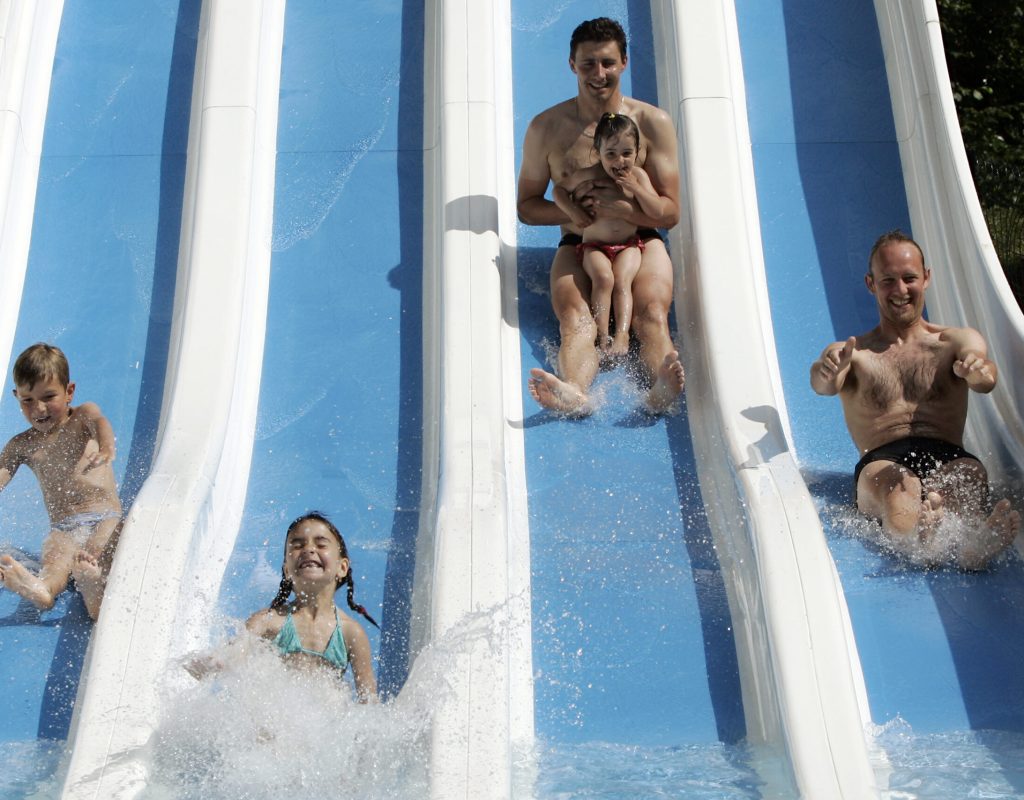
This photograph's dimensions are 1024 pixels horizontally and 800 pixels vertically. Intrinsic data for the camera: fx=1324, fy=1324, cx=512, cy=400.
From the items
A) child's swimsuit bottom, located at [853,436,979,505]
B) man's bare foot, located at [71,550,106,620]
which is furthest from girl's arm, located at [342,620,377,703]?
child's swimsuit bottom, located at [853,436,979,505]

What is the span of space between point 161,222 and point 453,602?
1908mm

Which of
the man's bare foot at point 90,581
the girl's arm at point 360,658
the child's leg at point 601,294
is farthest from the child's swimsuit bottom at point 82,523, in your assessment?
the child's leg at point 601,294

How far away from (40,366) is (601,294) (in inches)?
63.3

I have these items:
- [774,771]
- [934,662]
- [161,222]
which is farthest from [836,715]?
[161,222]

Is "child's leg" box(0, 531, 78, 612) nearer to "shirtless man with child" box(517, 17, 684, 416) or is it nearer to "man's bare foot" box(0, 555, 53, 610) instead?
"man's bare foot" box(0, 555, 53, 610)

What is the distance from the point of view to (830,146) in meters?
4.42

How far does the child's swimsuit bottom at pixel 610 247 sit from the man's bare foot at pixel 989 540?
4.43ft

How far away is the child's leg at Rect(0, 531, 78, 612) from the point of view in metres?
3.19

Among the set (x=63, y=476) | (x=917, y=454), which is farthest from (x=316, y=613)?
(x=917, y=454)

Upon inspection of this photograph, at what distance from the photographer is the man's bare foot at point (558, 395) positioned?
368 cm

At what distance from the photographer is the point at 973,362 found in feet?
11.3

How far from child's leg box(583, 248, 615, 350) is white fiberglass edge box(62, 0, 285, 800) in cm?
102

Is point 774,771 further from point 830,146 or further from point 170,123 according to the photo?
point 170,123

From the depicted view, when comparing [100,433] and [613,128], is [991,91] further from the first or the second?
[100,433]
